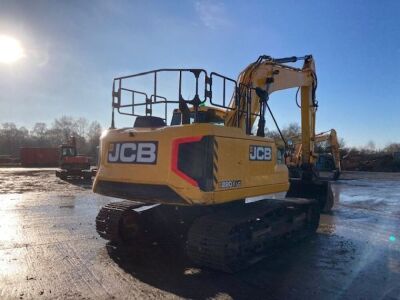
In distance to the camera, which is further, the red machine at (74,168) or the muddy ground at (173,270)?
the red machine at (74,168)

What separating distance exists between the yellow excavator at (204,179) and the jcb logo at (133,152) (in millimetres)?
15

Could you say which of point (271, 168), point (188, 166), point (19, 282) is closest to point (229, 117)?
point (271, 168)

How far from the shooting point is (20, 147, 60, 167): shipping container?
156ft

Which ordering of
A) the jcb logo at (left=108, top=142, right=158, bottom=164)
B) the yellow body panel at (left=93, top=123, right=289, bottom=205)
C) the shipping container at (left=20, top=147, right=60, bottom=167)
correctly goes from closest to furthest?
the yellow body panel at (left=93, top=123, right=289, bottom=205), the jcb logo at (left=108, top=142, right=158, bottom=164), the shipping container at (left=20, top=147, right=60, bottom=167)

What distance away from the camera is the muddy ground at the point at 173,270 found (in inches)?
190

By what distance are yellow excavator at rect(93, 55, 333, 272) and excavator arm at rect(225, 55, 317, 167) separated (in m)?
0.03

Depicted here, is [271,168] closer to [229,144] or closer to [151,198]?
[229,144]

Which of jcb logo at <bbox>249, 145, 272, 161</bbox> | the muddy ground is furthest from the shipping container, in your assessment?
jcb logo at <bbox>249, 145, 272, 161</bbox>

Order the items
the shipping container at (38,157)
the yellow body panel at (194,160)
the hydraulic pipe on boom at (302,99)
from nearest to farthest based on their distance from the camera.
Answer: the yellow body panel at (194,160) < the hydraulic pipe on boom at (302,99) < the shipping container at (38,157)

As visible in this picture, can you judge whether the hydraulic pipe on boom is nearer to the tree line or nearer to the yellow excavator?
the yellow excavator

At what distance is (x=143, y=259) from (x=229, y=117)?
111 inches

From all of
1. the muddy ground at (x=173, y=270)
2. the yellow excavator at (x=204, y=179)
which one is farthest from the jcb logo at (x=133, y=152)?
the muddy ground at (x=173, y=270)

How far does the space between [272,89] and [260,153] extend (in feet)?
8.79

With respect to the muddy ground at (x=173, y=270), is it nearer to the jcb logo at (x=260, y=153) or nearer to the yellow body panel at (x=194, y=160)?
the yellow body panel at (x=194, y=160)
